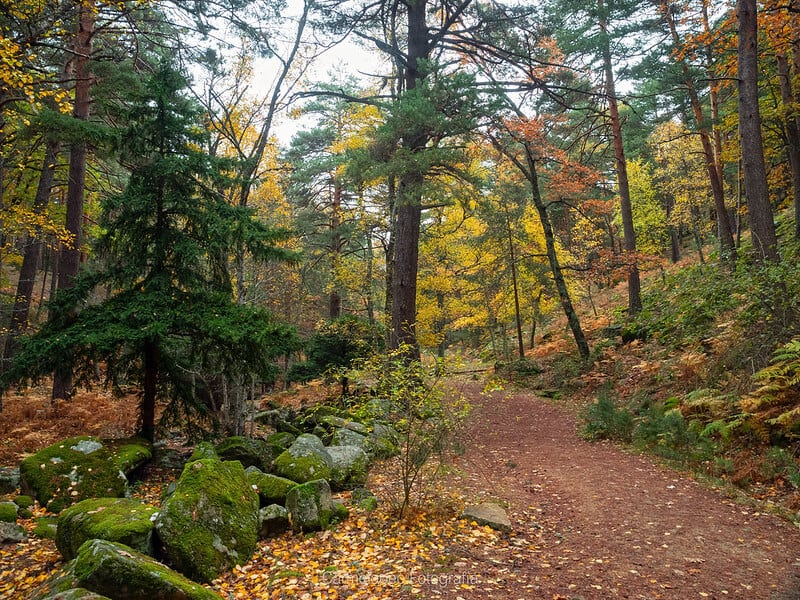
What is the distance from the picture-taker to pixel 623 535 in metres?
4.49

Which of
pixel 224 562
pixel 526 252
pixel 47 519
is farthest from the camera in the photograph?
pixel 526 252

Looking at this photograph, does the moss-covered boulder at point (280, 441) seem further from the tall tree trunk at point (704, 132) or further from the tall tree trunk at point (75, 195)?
the tall tree trunk at point (704, 132)

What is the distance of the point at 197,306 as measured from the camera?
6734 mm

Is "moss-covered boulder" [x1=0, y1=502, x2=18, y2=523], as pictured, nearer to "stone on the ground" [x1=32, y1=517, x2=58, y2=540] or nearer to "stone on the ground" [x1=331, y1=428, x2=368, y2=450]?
"stone on the ground" [x1=32, y1=517, x2=58, y2=540]

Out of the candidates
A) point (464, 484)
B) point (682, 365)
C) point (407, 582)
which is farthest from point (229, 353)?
point (682, 365)

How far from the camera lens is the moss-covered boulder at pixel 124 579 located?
3.06 metres

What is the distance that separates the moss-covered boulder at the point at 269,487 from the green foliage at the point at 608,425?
19.2 feet

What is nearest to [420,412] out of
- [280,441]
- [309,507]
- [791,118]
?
[309,507]

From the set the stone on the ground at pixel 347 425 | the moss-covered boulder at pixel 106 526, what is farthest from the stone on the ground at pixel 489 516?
the moss-covered boulder at pixel 106 526

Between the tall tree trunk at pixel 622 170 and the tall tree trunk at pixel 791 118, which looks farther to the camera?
the tall tree trunk at pixel 622 170

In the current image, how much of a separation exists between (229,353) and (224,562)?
3.64m

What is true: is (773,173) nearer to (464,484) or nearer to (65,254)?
(464,484)

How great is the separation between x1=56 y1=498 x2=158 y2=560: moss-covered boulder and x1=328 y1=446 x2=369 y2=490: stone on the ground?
8.30 ft

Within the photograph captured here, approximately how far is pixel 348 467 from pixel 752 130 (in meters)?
9.40
